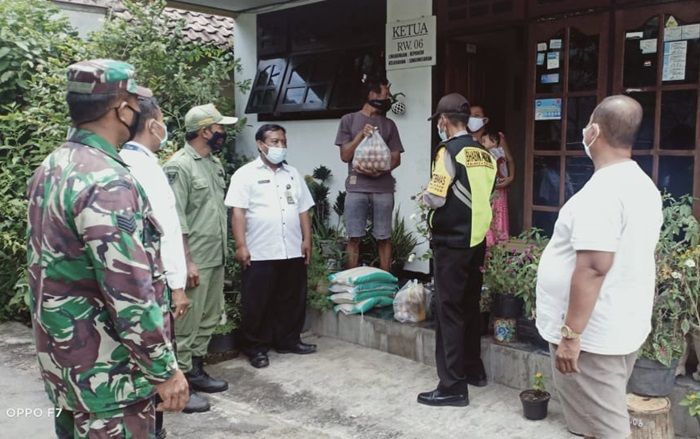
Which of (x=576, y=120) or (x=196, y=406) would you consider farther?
(x=576, y=120)

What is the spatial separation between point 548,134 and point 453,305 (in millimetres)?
2329

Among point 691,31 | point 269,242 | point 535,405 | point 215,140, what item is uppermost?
point 691,31

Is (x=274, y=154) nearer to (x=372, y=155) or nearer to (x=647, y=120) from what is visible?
(x=372, y=155)

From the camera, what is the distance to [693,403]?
11.6ft

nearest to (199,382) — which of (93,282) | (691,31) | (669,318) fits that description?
(93,282)

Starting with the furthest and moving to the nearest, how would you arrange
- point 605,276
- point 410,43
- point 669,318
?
point 410,43 < point 669,318 < point 605,276

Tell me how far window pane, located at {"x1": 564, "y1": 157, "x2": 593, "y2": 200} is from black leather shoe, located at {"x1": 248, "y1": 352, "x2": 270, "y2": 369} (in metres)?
2.94

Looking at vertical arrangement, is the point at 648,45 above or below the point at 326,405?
above

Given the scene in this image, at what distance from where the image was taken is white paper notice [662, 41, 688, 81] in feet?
Answer: 15.9

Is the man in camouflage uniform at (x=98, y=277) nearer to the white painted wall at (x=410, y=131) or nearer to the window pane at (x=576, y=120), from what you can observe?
the window pane at (x=576, y=120)

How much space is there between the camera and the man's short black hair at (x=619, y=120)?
2.57 meters

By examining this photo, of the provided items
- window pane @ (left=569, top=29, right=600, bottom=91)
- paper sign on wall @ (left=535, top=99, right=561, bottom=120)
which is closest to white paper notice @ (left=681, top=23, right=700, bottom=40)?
window pane @ (left=569, top=29, right=600, bottom=91)

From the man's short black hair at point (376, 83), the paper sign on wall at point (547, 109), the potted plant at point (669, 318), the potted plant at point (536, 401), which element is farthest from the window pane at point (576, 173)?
the potted plant at point (536, 401)

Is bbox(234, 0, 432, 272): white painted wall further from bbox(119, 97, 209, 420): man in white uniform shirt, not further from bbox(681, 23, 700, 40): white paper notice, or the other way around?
bbox(119, 97, 209, 420): man in white uniform shirt
